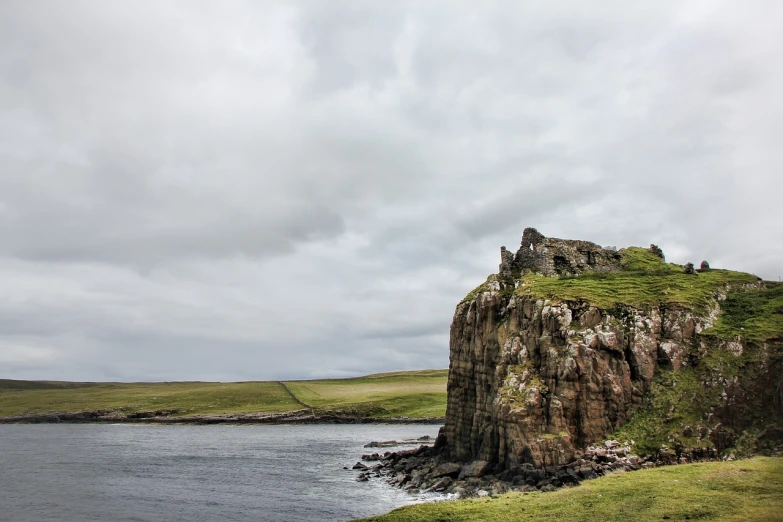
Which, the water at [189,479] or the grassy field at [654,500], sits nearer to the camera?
the grassy field at [654,500]

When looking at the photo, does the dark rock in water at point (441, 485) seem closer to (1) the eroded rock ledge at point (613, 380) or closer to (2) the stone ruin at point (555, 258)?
(1) the eroded rock ledge at point (613, 380)

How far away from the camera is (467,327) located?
80.9m

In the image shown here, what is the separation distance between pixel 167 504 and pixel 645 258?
73821 millimetres

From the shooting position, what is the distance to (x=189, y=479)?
8000 cm

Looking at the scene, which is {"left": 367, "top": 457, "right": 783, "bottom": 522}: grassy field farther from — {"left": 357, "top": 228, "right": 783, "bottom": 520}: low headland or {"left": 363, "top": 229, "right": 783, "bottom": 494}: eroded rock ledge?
{"left": 363, "top": 229, "right": 783, "bottom": 494}: eroded rock ledge

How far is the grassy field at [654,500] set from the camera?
104 ft

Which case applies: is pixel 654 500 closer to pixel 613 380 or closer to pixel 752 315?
pixel 613 380

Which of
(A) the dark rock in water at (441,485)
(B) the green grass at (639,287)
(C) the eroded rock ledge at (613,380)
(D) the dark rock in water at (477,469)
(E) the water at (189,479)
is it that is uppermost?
(B) the green grass at (639,287)

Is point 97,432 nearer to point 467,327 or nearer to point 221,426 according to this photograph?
point 221,426

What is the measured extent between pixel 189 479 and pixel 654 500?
6551 centimetres

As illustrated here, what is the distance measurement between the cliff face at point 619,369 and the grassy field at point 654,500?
12.4 metres

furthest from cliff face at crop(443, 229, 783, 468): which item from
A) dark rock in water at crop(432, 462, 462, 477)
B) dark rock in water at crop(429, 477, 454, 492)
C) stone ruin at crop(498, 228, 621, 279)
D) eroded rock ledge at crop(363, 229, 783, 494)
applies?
stone ruin at crop(498, 228, 621, 279)

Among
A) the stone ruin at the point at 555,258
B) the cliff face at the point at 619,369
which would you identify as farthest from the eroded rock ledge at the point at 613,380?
the stone ruin at the point at 555,258

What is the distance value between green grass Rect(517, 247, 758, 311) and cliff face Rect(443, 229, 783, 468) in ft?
0.44
